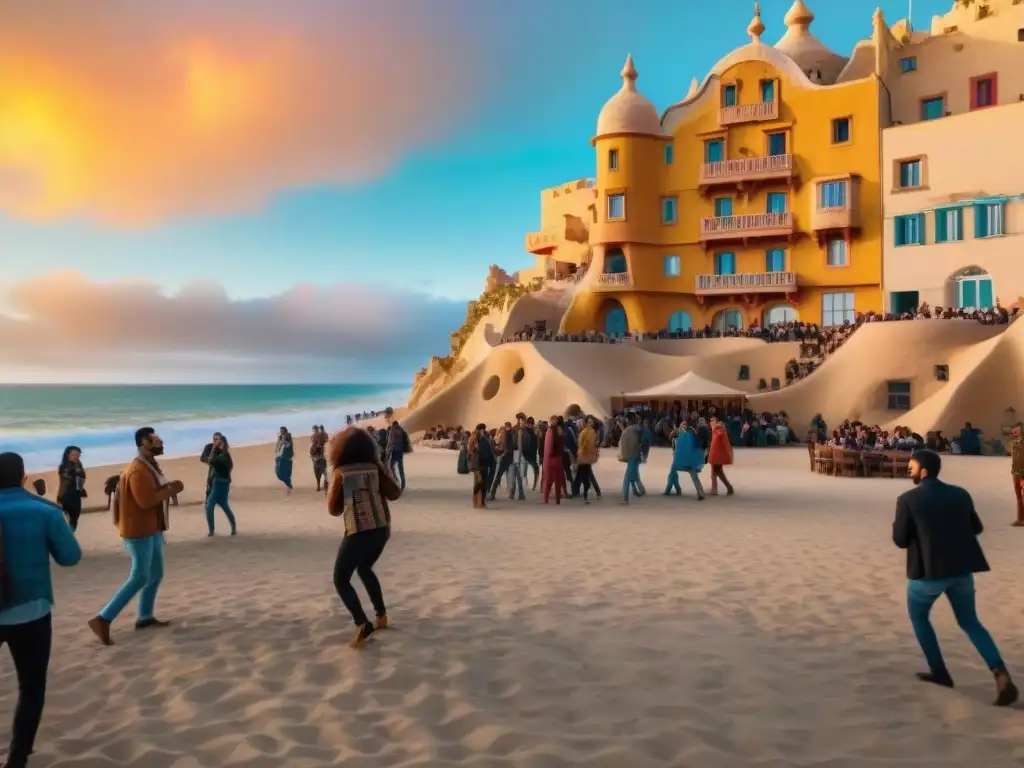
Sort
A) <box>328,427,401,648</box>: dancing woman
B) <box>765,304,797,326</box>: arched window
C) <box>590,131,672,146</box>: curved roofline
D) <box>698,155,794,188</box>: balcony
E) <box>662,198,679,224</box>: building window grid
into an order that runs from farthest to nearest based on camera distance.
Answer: <box>662,198,679,224</box>: building window grid < <box>590,131,672,146</box>: curved roofline < <box>765,304,797,326</box>: arched window < <box>698,155,794,188</box>: balcony < <box>328,427,401,648</box>: dancing woman

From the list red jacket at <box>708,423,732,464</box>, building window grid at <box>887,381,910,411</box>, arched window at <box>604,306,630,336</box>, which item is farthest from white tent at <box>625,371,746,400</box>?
arched window at <box>604,306,630,336</box>

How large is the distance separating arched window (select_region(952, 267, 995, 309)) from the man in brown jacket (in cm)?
3186

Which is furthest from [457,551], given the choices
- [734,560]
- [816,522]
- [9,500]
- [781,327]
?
[781,327]

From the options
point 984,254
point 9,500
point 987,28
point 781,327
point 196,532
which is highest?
point 987,28

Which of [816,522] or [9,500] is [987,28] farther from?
[9,500]

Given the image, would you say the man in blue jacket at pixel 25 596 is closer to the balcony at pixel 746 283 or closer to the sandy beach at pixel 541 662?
the sandy beach at pixel 541 662

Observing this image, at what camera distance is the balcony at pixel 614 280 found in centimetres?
Answer: 3934

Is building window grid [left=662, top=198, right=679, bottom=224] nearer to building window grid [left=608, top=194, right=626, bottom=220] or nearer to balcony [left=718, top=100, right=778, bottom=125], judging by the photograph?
building window grid [left=608, top=194, right=626, bottom=220]

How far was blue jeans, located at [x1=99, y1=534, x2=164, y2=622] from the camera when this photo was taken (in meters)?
6.05

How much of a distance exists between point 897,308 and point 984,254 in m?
4.35

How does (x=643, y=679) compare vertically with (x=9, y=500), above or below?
below

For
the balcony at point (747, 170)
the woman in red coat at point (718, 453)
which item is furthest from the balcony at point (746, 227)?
the woman in red coat at point (718, 453)

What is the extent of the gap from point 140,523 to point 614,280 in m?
35.0

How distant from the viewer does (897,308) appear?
34375 mm
